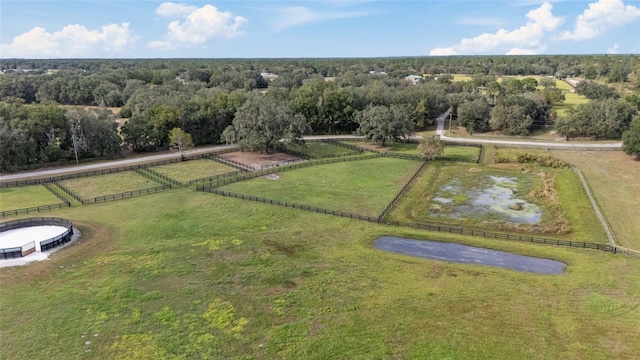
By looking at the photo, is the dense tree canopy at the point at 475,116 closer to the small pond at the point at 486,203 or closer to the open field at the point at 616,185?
the open field at the point at 616,185

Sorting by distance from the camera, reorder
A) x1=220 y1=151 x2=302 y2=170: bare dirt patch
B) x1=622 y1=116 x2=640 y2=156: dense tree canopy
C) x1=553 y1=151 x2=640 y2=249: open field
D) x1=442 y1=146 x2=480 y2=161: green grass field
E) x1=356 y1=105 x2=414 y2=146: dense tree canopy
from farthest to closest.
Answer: x1=356 y1=105 x2=414 y2=146: dense tree canopy → x1=442 y1=146 x2=480 y2=161: green grass field → x1=220 y1=151 x2=302 y2=170: bare dirt patch → x1=622 y1=116 x2=640 y2=156: dense tree canopy → x1=553 y1=151 x2=640 y2=249: open field

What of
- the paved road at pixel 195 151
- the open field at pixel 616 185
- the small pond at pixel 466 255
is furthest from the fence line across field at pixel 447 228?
the paved road at pixel 195 151

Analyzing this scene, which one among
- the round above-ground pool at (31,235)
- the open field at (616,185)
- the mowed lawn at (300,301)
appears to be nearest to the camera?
the mowed lawn at (300,301)

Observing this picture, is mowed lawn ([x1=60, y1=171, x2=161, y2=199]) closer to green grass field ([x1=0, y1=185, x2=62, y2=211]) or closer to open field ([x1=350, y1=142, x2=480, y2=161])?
green grass field ([x1=0, y1=185, x2=62, y2=211])

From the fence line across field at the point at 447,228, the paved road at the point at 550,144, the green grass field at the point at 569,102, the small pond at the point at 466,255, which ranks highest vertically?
the green grass field at the point at 569,102

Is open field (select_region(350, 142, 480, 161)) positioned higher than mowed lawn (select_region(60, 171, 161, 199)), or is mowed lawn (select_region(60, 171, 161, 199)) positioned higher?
open field (select_region(350, 142, 480, 161))

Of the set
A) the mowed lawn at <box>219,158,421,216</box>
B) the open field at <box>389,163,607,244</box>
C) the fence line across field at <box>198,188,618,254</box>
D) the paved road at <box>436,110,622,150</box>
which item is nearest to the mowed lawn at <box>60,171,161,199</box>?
the mowed lawn at <box>219,158,421,216</box>

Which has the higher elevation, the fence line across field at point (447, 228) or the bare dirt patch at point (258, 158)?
the bare dirt patch at point (258, 158)

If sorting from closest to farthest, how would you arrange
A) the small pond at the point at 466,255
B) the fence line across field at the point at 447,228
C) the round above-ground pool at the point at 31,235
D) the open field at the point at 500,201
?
the small pond at the point at 466,255 → the round above-ground pool at the point at 31,235 → the fence line across field at the point at 447,228 → the open field at the point at 500,201
